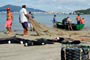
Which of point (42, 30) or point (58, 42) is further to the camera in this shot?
point (42, 30)

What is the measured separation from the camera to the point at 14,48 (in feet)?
36.8

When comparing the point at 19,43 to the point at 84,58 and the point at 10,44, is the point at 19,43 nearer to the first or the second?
the point at 10,44

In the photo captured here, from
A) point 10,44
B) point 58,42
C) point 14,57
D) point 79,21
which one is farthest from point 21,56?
point 79,21

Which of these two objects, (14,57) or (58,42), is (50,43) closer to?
(58,42)

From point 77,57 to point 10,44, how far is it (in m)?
5.31

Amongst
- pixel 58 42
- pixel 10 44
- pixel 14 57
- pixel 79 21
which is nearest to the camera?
pixel 14 57

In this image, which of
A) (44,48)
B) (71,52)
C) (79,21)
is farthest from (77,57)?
(79,21)

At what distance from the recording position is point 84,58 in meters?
7.45

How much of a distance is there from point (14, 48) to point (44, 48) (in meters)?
1.03

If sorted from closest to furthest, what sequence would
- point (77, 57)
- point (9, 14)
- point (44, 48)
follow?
point (77, 57)
point (44, 48)
point (9, 14)

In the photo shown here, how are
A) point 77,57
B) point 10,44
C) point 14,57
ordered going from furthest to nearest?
point 10,44 < point 14,57 < point 77,57

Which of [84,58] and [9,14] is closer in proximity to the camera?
[84,58]

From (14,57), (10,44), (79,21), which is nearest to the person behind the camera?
(14,57)

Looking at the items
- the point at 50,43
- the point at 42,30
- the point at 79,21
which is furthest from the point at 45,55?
the point at 79,21
